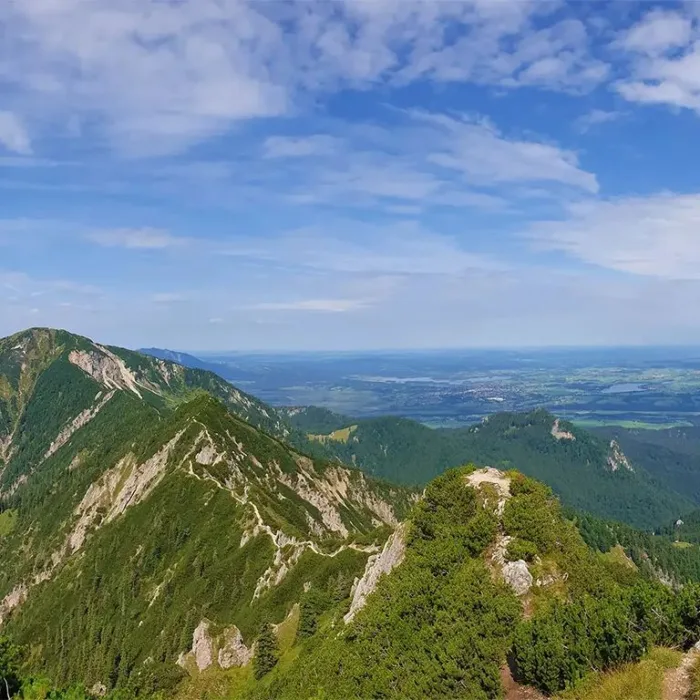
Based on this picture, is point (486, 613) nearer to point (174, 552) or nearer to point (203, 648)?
point (203, 648)

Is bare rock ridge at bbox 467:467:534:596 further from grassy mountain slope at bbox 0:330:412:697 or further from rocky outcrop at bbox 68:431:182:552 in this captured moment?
rocky outcrop at bbox 68:431:182:552

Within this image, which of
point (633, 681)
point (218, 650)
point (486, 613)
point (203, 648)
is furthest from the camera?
point (203, 648)

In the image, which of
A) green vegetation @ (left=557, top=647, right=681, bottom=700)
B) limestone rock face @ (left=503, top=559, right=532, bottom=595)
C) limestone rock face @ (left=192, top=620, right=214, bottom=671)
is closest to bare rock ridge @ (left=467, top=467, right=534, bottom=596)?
limestone rock face @ (left=503, top=559, right=532, bottom=595)

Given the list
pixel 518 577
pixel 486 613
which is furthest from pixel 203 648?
pixel 486 613

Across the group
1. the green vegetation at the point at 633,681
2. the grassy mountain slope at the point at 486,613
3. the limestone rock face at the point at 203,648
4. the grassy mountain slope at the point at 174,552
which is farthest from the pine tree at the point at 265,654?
the green vegetation at the point at 633,681

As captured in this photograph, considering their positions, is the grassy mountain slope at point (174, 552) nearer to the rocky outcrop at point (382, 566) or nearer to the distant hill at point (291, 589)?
the distant hill at point (291, 589)

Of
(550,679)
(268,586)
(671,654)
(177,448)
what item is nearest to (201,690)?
(268,586)
